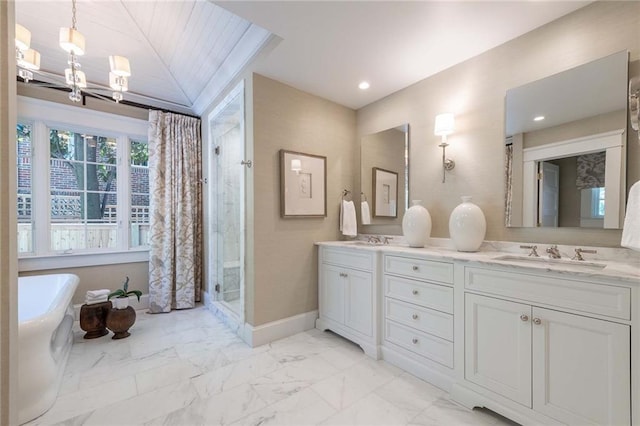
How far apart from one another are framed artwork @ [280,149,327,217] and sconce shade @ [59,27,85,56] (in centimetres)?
161

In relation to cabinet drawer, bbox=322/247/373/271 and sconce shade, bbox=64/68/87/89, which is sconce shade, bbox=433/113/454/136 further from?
sconce shade, bbox=64/68/87/89

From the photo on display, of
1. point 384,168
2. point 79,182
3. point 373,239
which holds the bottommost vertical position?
point 373,239

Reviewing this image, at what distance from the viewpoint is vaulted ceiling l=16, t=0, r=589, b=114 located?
1.74m

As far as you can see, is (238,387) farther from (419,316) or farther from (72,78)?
(72,78)

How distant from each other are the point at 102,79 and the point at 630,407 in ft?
16.9

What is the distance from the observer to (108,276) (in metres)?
3.33

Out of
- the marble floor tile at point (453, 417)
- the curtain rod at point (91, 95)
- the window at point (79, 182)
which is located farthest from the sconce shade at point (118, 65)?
the marble floor tile at point (453, 417)

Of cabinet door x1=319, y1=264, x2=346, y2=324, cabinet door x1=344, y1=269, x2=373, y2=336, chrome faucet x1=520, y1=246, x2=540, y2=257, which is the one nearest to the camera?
chrome faucet x1=520, y1=246, x2=540, y2=257

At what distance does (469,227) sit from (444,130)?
0.86 metres

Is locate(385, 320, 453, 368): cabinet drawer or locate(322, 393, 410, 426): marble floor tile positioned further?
locate(385, 320, 453, 368): cabinet drawer

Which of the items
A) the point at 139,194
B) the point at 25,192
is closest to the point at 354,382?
the point at 139,194

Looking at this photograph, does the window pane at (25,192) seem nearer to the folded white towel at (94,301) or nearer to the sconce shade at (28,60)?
the folded white towel at (94,301)

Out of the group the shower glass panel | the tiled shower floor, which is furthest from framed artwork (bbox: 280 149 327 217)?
the tiled shower floor

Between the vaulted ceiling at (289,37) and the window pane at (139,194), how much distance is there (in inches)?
30.2
